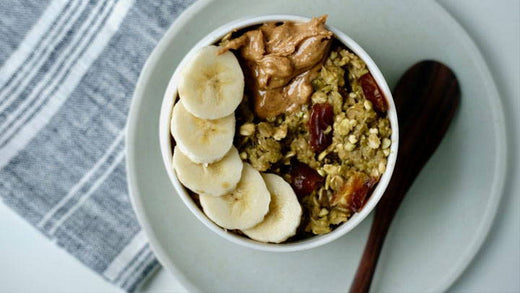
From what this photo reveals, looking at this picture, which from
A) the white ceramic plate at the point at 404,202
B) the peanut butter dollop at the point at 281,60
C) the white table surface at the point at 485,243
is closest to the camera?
the peanut butter dollop at the point at 281,60

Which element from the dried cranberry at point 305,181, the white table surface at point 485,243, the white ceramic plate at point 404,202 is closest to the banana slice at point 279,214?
the dried cranberry at point 305,181

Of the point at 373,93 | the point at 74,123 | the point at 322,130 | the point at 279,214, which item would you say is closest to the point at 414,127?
the point at 373,93

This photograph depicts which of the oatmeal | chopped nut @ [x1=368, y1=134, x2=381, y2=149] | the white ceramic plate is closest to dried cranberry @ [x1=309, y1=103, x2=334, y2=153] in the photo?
the oatmeal

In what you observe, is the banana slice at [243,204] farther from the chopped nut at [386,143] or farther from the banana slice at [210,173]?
the chopped nut at [386,143]

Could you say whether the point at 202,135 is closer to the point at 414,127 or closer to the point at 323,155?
the point at 323,155

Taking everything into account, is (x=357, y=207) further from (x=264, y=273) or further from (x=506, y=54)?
(x=506, y=54)

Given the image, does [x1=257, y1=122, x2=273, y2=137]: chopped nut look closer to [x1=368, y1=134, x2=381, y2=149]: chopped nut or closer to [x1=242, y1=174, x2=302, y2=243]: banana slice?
[x1=242, y1=174, x2=302, y2=243]: banana slice
